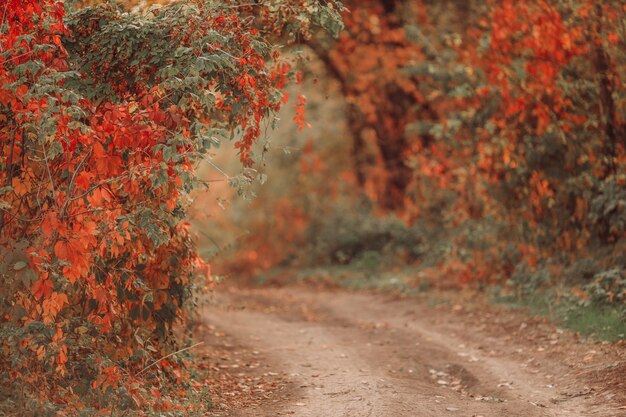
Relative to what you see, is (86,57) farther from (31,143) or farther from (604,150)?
(604,150)

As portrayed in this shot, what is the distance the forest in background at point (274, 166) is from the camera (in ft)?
23.5

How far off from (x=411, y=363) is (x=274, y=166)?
15099mm

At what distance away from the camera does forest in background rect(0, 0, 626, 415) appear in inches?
282

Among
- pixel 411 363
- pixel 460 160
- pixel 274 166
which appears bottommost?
pixel 411 363

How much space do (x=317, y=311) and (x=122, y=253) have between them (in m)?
8.34

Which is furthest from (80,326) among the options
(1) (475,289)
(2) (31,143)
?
(1) (475,289)

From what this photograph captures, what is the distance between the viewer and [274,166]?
2541 centimetres

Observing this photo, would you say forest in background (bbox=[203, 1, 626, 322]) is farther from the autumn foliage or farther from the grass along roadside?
the autumn foliage

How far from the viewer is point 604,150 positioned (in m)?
12.8

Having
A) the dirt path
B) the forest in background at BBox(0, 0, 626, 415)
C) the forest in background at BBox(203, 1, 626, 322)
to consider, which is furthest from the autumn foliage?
the dirt path

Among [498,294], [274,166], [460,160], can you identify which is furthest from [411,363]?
[274,166]

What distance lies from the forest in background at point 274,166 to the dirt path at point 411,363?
1.05 m

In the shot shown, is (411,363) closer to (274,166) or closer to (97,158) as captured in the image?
(97,158)

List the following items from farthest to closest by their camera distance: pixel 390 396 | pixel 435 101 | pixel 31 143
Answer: pixel 435 101 < pixel 390 396 < pixel 31 143
